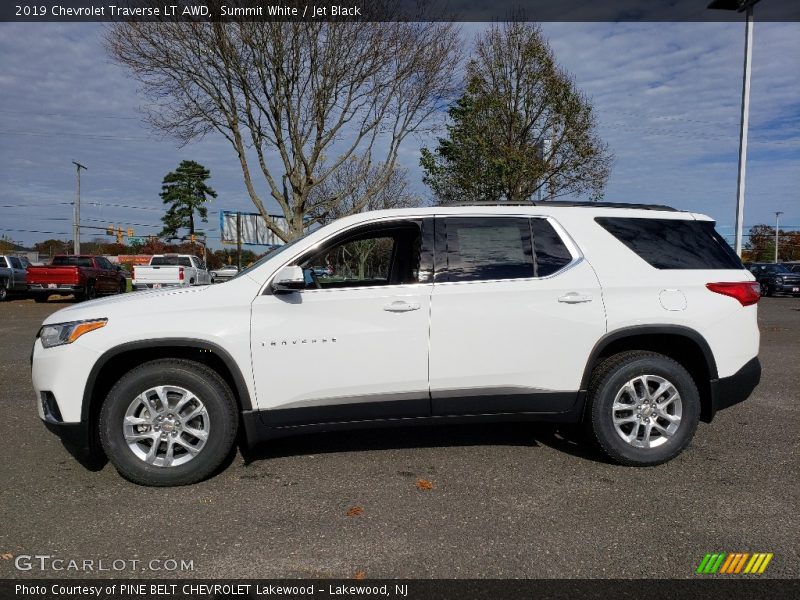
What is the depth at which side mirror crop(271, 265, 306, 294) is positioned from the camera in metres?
3.53

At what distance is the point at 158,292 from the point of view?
3854mm

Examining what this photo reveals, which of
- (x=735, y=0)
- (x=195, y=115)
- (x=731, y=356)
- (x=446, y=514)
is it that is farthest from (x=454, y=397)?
(x=735, y=0)

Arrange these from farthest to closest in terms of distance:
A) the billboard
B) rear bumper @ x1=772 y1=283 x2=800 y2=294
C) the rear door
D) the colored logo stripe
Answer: the billboard < rear bumper @ x1=772 y1=283 x2=800 y2=294 < the rear door < the colored logo stripe

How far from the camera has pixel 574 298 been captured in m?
3.86

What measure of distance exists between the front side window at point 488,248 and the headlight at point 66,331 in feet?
7.36

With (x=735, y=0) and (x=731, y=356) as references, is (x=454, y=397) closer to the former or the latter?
(x=731, y=356)

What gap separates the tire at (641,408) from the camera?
3916 millimetres

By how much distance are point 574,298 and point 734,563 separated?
1751mm

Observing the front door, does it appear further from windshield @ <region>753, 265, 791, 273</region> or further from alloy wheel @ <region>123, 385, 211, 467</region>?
windshield @ <region>753, 265, 791, 273</region>

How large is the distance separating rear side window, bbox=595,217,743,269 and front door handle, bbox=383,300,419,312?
152 cm

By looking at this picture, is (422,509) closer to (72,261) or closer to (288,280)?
(288,280)

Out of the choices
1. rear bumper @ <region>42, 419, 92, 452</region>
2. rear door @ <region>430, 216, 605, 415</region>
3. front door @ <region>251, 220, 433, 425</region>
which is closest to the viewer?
rear bumper @ <region>42, 419, 92, 452</region>

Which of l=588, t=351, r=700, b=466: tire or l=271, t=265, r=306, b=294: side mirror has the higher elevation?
l=271, t=265, r=306, b=294: side mirror

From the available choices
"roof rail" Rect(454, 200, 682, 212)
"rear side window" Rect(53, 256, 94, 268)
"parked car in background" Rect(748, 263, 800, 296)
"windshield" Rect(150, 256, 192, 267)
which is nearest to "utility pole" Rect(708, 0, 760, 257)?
"parked car in background" Rect(748, 263, 800, 296)
